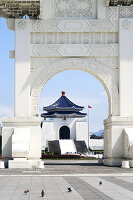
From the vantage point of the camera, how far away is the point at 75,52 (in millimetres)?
13961

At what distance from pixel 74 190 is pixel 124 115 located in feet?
22.1

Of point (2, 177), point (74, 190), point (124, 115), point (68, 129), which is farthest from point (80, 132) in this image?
point (74, 190)

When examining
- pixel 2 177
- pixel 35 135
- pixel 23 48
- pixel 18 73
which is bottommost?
pixel 2 177

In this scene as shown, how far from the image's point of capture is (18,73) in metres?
13.8

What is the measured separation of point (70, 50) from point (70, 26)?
0.85 m

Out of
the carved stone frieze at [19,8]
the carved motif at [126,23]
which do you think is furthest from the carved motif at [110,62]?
the carved stone frieze at [19,8]

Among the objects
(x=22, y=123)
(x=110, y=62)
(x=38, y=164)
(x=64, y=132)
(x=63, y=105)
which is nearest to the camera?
(x=38, y=164)

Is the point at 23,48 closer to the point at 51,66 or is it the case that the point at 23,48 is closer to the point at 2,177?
the point at 51,66

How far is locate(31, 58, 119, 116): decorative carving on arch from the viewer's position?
45.4ft

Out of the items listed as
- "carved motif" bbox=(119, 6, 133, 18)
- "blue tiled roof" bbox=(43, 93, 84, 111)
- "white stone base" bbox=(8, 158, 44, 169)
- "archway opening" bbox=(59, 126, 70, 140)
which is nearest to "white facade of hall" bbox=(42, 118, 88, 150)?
"archway opening" bbox=(59, 126, 70, 140)

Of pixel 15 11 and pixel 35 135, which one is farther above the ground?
pixel 15 11

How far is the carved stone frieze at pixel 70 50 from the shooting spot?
13.9 m

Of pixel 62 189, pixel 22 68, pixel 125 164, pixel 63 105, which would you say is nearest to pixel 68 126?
pixel 63 105

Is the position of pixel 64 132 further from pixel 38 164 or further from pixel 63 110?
pixel 38 164
